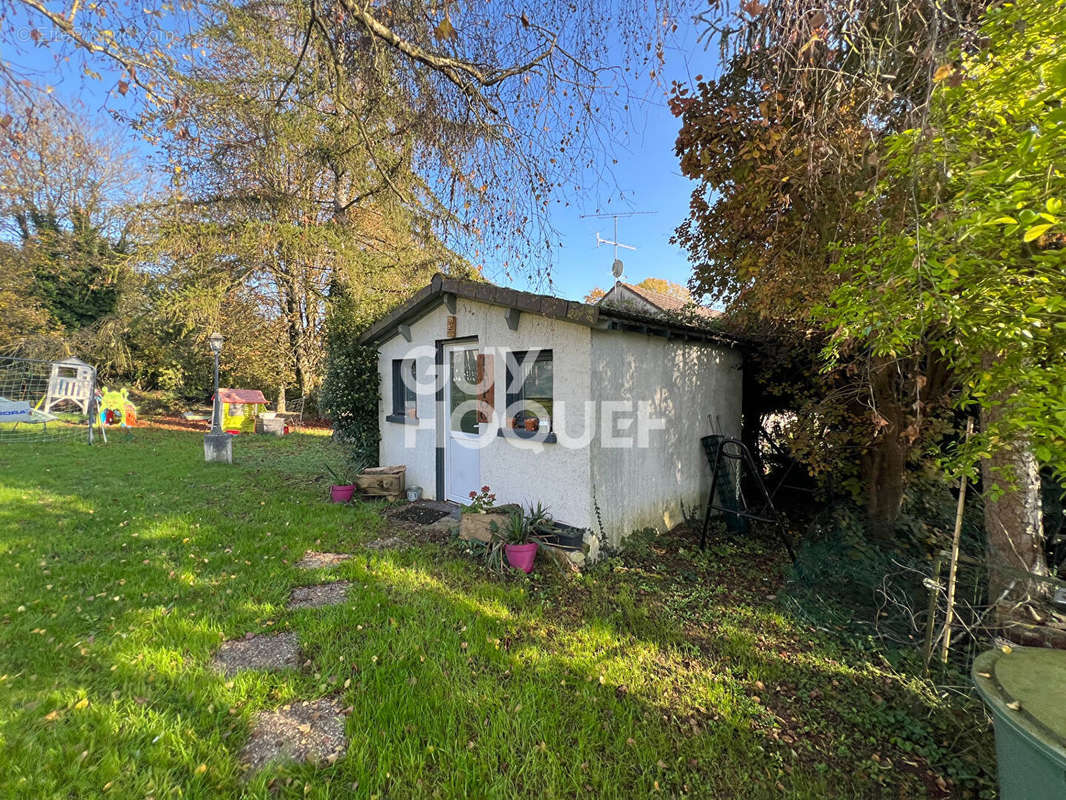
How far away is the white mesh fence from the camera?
8.54 meters

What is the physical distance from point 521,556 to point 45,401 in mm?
12843

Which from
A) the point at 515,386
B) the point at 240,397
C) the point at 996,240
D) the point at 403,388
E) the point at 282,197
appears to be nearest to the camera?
the point at 996,240

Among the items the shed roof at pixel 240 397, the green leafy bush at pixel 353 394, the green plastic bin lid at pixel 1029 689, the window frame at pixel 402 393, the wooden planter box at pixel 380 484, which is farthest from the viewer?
the shed roof at pixel 240 397

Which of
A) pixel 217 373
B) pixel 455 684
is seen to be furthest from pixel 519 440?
pixel 217 373

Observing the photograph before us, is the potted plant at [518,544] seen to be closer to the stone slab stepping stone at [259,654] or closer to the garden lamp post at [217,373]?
the stone slab stepping stone at [259,654]

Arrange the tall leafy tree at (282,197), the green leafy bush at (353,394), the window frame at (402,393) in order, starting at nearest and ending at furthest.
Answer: the tall leafy tree at (282,197)
the window frame at (402,393)
the green leafy bush at (353,394)

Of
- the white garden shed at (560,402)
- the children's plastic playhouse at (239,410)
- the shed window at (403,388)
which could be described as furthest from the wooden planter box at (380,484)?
the children's plastic playhouse at (239,410)

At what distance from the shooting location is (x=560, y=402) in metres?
4.88

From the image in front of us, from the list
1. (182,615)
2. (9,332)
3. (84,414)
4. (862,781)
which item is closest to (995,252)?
(862,781)

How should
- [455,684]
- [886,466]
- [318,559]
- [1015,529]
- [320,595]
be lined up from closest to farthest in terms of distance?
[455,684] → [1015,529] → [320,595] → [318,559] → [886,466]

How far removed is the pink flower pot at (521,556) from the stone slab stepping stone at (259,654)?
6.60 feet

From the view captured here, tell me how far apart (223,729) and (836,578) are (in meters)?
5.19

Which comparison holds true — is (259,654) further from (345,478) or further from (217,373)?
(217,373)

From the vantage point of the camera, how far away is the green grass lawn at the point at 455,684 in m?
2.14
